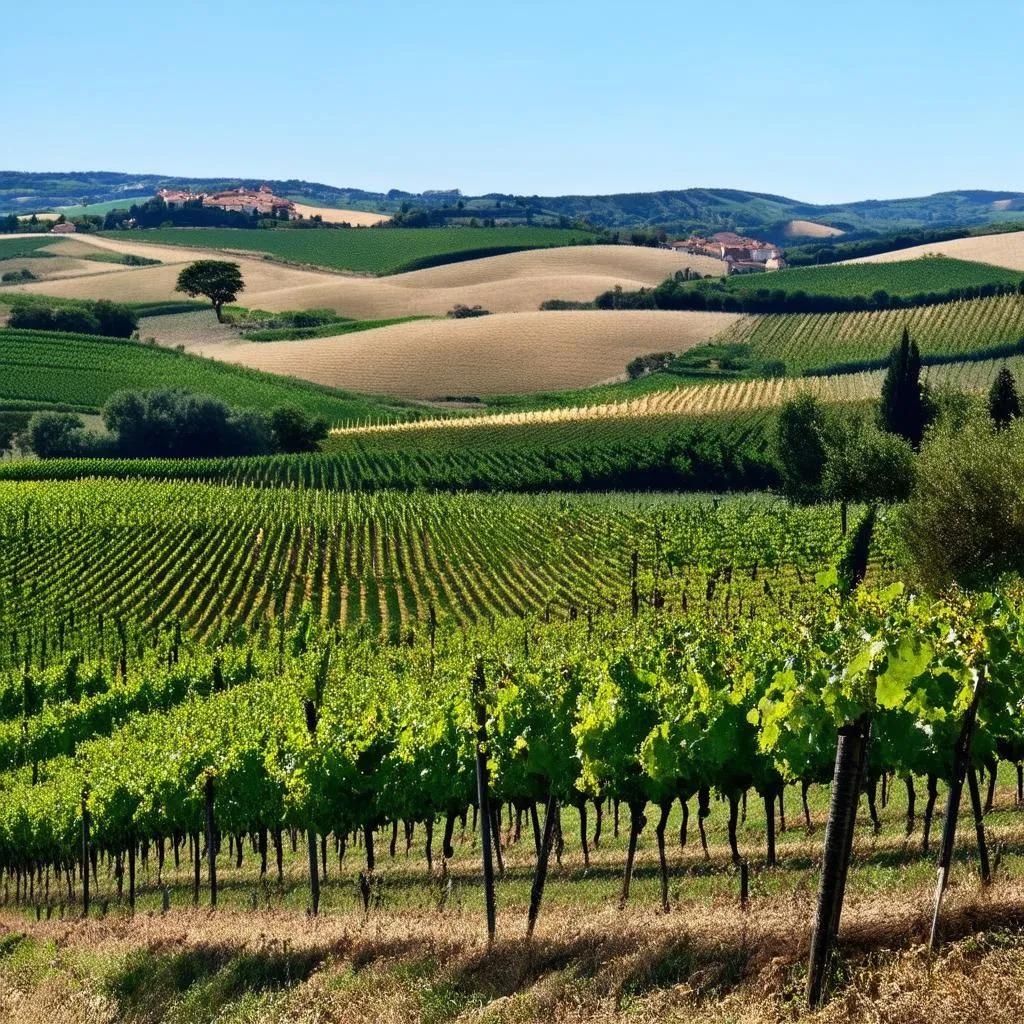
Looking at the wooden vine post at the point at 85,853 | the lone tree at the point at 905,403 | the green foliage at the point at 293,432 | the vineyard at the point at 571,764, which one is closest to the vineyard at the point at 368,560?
the vineyard at the point at 571,764

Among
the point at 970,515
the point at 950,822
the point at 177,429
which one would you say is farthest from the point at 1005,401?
the point at 950,822

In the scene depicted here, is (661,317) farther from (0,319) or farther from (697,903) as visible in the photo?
(697,903)

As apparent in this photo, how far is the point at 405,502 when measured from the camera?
96.5m

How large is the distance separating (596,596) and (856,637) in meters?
55.0

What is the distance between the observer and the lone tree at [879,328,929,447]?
111 metres

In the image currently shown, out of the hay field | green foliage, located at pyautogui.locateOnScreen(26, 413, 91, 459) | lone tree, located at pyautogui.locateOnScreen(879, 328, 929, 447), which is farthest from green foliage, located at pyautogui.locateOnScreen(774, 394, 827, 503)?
green foliage, located at pyautogui.locateOnScreen(26, 413, 91, 459)

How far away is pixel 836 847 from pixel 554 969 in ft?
17.2

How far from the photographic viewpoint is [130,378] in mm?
162500

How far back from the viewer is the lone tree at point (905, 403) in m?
111

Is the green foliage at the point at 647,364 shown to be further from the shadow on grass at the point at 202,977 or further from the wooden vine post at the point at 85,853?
the shadow on grass at the point at 202,977

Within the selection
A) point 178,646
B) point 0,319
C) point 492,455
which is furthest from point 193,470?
point 0,319

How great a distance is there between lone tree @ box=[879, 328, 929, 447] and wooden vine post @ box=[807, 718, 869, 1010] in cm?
10170

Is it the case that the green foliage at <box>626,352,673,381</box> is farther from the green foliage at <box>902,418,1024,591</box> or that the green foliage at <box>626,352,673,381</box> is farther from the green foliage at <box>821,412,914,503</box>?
the green foliage at <box>902,418,1024,591</box>

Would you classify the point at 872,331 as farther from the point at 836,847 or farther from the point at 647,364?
the point at 836,847
